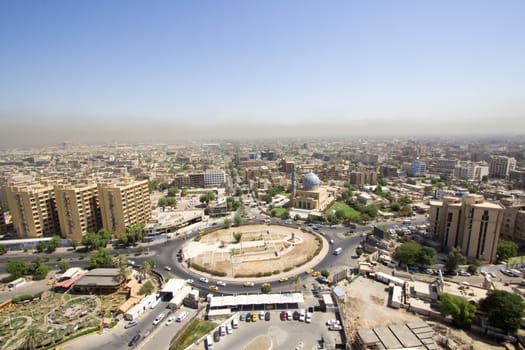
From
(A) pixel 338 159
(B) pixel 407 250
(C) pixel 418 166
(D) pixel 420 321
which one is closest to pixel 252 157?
(A) pixel 338 159

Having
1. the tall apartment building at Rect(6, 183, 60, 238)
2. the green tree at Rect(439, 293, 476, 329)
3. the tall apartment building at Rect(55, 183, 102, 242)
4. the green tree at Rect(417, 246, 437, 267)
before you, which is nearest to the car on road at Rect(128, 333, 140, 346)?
the green tree at Rect(439, 293, 476, 329)

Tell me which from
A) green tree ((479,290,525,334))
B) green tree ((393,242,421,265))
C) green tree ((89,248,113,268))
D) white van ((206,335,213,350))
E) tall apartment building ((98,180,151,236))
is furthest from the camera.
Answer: tall apartment building ((98,180,151,236))

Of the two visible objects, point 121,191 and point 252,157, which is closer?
point 121,191

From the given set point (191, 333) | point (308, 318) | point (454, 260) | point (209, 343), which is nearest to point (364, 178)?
point (454, 260)

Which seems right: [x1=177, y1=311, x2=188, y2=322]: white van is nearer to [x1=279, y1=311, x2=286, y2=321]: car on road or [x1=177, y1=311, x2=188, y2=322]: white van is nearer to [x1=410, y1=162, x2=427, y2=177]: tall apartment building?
[x1=279, y1=311, x2=286, y2=321]: car on road

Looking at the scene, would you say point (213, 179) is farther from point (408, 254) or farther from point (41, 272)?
point (408, 254)

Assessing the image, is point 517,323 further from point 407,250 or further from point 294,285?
point 294,285

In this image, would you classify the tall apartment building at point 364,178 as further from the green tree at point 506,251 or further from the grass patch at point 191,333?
the grass patch at point 191,333
